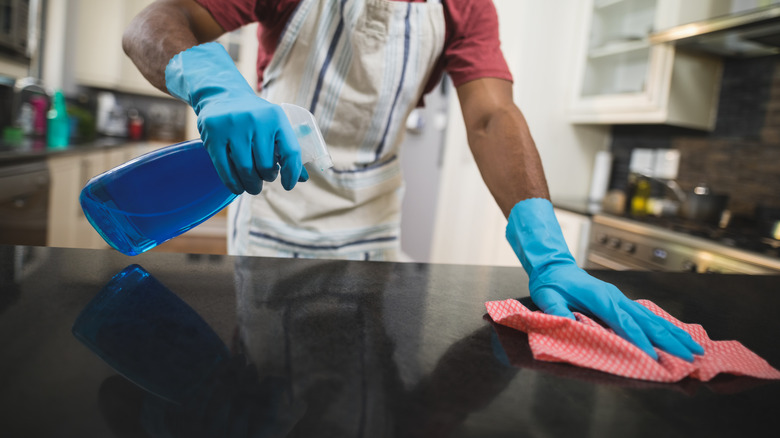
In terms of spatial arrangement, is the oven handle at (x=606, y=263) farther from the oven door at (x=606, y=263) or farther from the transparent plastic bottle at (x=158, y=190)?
the transparent plastic bottle at (x=158, y=190)

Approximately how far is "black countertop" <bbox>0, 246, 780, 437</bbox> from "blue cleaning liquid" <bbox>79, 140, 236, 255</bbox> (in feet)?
0.17

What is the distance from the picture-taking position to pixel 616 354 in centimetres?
51

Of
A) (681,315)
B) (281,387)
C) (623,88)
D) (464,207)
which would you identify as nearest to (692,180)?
(623,88)

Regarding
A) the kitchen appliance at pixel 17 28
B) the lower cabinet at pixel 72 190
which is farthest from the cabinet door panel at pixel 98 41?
the kitchen appliance at pixel 17 28

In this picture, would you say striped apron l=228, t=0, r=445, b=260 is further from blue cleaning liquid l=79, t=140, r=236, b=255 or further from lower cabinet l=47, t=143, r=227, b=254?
lower cabinet l=47, t=143, r=227, b=254

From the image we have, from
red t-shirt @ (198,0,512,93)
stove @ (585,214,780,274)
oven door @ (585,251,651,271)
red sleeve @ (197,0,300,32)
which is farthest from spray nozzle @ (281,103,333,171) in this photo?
oven door @ (585,251,651,271)

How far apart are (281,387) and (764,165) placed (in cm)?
265

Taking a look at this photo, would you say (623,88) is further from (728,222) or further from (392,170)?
(392,170)

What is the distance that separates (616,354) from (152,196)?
59 cm

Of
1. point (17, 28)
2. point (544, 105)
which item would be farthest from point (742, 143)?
point (17, 28)

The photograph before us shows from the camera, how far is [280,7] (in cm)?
107

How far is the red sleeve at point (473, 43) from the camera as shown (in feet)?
3.76

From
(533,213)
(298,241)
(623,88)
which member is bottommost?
(298,241)

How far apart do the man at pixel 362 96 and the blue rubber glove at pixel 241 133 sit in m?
0.14
